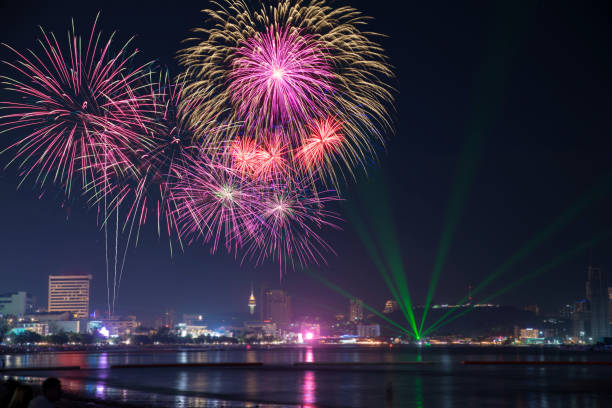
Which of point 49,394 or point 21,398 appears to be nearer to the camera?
point 21,398

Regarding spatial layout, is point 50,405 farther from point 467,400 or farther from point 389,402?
point 467,400

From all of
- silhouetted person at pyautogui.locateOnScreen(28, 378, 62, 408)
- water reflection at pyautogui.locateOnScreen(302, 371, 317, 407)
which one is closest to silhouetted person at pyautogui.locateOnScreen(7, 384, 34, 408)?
silhouetted person at pyautogui.locateOnScreen(28, 378, 62, 408)

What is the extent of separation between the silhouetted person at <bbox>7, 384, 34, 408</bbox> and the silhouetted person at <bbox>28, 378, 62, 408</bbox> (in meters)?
0.28

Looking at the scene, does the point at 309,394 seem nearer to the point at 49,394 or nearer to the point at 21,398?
the point at 49,394

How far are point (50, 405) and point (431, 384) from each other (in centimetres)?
4545

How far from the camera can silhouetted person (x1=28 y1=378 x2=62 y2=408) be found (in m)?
10.8

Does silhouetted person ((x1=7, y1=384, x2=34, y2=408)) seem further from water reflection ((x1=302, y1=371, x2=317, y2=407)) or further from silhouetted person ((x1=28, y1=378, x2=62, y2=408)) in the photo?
water reflection ((x1=302, y1=371, x2=317, y2=407))

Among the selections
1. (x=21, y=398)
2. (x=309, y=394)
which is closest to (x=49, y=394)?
(x=21, y=398)

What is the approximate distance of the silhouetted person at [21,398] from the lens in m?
10.4

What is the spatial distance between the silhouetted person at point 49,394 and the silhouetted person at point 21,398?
28cm

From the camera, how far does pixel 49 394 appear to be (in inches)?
424

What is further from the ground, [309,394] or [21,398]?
[21,398]

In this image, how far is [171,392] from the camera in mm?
41875

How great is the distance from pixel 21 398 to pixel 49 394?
490 mm
